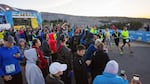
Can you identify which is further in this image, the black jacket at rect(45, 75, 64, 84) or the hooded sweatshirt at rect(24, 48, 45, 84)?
the hooded sweatshirt at rect(24, 48, 45, 84)

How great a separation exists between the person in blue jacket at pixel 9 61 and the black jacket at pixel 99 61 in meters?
1.64

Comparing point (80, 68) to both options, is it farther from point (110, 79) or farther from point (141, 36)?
point (141, 36)

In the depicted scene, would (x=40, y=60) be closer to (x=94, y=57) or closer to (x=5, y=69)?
(x=5, y=69)

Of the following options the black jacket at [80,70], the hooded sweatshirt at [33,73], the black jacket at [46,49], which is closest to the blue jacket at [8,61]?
the hooded sweatshirt at [33,73]

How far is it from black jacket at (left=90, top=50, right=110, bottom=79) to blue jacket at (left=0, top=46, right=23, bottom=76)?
64.5 inches

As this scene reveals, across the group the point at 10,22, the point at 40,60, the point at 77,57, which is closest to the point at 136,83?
the point at 77,57

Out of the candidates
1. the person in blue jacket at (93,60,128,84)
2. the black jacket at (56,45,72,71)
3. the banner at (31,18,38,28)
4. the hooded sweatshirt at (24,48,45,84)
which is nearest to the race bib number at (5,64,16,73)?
the hooded sweatshirt at (24,48,45,84)

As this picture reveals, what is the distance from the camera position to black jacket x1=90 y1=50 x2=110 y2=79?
6.59m

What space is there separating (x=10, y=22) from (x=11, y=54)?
90.4 ft

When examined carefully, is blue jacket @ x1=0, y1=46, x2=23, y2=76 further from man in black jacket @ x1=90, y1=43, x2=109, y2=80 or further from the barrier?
the barrier

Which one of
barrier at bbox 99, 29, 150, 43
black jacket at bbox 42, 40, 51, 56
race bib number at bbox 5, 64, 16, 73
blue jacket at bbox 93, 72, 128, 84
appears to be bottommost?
barrier at bbox 99, 29, 150, 43

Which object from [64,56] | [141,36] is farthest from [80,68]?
[141,36]

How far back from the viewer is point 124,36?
58.7 feet

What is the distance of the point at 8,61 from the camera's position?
6332mm
